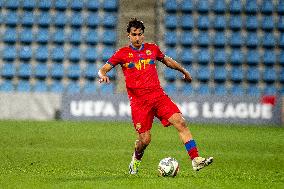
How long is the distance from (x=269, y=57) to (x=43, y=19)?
7464 millimetres

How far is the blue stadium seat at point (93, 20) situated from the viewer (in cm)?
2297

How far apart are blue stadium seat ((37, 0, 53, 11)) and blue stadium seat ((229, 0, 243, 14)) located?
5938 mm

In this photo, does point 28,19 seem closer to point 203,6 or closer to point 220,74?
point 203,6

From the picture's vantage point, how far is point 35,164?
8.87 metres

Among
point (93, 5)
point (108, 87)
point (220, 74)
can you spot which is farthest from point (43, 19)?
point (220, 74)

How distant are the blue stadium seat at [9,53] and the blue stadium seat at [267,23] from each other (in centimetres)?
814

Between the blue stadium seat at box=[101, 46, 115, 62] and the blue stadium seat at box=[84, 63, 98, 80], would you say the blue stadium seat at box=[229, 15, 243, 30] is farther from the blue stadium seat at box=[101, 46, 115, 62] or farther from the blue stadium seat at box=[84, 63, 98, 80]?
the blue stadium seat at box=[84, 63, 98, 80]

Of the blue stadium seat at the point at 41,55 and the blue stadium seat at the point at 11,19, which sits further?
the blue stadium seat at the point at 11,19

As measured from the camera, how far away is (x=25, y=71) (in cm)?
2252

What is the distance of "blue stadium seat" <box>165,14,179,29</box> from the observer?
22.9m

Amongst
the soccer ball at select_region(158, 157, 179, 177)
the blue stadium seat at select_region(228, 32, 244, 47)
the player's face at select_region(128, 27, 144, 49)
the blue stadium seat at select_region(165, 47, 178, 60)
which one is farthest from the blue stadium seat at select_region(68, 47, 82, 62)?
the soccer ball at select_region(158, 157, 179, 177)

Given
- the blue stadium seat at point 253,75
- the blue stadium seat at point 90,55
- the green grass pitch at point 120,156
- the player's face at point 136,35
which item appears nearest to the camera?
the green grass pitch at point 120,156

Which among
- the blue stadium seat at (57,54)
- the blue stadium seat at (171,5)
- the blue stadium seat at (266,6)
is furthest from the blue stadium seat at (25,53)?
the blue stadium seat at (266,6)

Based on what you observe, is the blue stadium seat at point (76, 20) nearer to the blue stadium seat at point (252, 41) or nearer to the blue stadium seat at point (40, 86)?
the blue stadium seat at point (40, 86)
